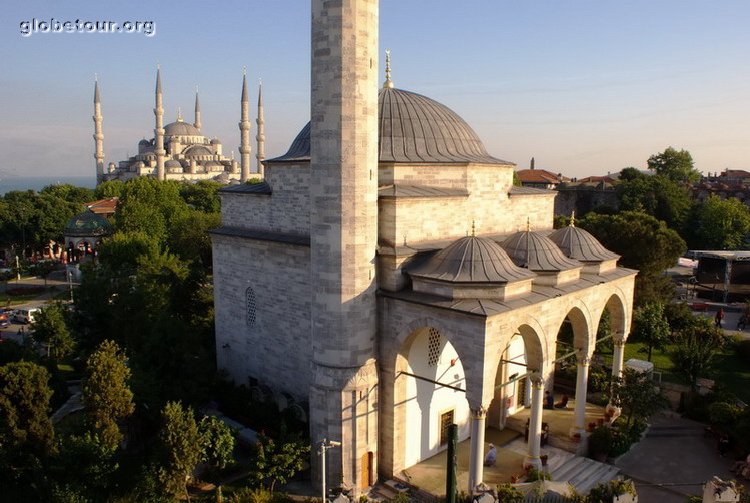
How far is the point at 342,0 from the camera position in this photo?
11.3m

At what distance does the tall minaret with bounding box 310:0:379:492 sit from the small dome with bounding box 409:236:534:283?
4.74 feet

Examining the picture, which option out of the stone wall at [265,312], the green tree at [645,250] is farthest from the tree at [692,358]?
the stone wall at [265,312]

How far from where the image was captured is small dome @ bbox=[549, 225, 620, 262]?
15344 mm

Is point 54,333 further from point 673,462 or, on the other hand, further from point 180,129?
point 180,129

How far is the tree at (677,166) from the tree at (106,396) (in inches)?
2194

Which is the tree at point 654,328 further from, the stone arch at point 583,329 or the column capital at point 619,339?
the stone arch at point 583,329

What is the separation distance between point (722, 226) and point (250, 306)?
37.0 m

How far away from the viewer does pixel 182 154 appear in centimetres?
8338

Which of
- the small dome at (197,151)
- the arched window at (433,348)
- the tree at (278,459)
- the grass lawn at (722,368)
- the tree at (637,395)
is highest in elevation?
the small dome at (197,151)

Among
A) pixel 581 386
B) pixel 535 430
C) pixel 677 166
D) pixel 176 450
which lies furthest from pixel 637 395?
pixel 677 166

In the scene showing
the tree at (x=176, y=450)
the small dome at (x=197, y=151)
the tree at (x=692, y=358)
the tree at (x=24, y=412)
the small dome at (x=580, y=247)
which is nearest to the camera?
the tree at (x=176, y=450)

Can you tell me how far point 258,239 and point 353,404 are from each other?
18.6 feet

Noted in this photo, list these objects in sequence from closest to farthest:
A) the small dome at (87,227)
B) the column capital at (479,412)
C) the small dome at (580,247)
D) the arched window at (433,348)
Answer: the column capital at (479,412), the arched window at (433,348), the small dome at (580,247), the small dome at (87,227)

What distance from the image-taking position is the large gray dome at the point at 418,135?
49.5ft
